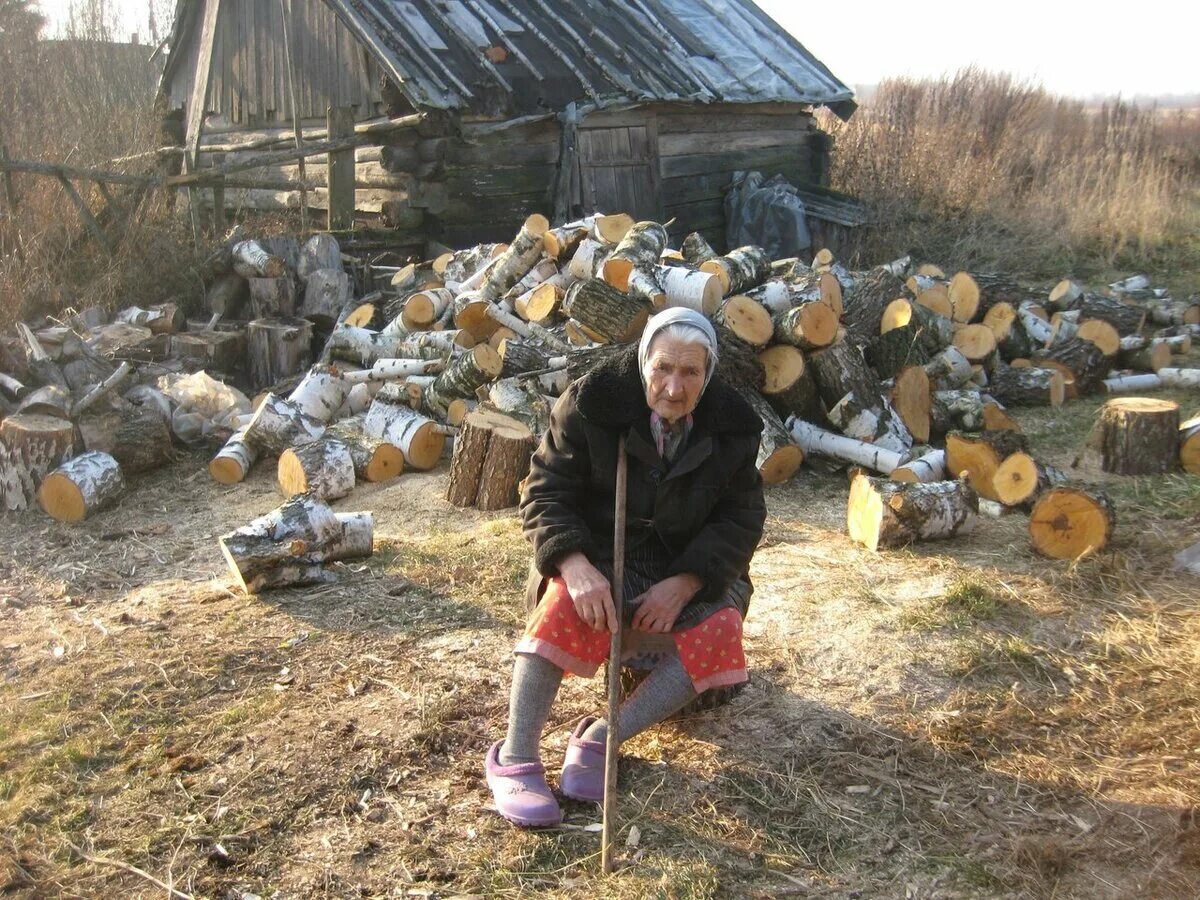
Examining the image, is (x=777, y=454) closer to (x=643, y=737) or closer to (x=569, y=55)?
(x=643, y=737)

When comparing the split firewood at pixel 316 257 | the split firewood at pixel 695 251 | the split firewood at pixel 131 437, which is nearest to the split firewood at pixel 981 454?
the split firewood at pixel 695 251

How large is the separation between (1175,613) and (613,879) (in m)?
2.83

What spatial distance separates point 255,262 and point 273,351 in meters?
0.97

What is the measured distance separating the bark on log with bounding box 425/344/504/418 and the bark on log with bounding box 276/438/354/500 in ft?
2.82

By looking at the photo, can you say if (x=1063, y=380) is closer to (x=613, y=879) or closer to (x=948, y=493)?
(x=948, y=493)

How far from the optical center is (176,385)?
7.63m

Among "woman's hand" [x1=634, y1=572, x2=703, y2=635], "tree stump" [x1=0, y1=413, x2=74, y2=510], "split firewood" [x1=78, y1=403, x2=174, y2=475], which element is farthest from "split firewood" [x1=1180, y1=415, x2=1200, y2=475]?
"tree stump" [x1=0, y1=413, x2=74, y2=510]

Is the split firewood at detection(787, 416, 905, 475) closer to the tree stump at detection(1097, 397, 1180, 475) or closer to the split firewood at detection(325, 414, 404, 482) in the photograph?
the tree stump at detection(1097, 397, 1180, 475)

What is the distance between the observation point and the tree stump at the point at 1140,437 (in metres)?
6.01

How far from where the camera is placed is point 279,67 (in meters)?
13.1

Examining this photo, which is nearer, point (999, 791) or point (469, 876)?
point (469, 876)

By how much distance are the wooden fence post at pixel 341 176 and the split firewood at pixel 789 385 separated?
5.46 m

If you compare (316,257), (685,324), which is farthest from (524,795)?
(316,257)

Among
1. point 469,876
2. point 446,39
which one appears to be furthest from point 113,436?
point 446,39
